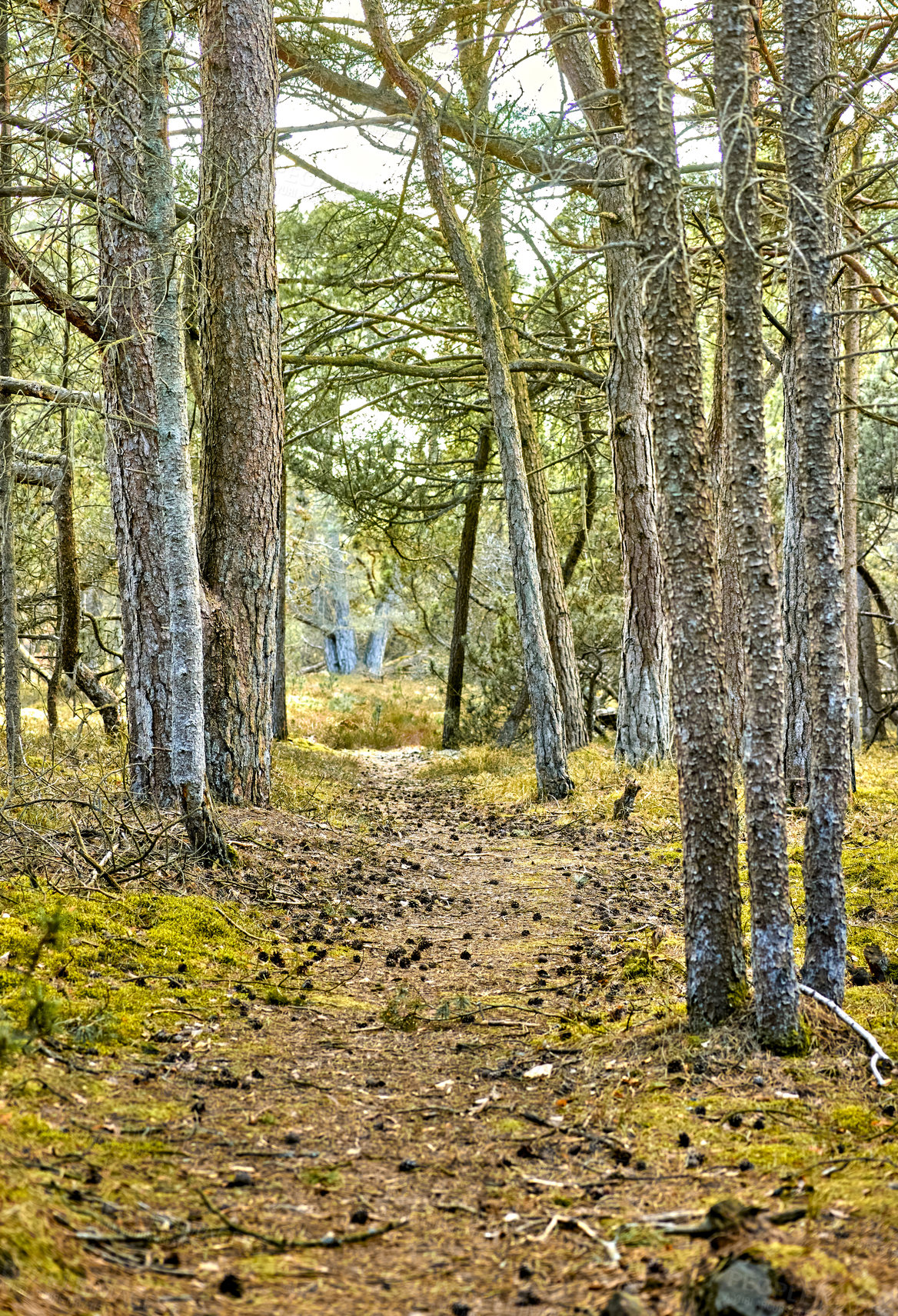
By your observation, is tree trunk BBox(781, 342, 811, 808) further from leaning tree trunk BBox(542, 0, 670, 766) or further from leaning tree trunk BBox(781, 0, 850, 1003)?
leaning tree trunk BBox(781, 0, 850, 1003)

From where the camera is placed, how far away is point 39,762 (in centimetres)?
872

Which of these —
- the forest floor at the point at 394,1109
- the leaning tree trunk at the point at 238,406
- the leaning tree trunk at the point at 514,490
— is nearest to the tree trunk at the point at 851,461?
the leaning tree trunk at the point at 514,490

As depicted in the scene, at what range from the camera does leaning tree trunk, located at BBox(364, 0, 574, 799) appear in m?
10.6

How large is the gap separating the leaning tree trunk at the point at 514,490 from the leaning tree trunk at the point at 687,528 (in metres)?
6.62

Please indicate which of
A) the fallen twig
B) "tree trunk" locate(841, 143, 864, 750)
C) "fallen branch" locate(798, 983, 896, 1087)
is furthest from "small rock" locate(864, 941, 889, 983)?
"tree trunk" locate(841, 143, 864, 750)

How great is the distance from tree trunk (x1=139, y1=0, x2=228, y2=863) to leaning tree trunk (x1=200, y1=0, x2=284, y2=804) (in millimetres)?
1829

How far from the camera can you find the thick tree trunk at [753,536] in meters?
3.68

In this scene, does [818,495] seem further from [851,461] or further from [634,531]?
[851,461]

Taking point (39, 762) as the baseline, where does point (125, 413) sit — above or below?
above

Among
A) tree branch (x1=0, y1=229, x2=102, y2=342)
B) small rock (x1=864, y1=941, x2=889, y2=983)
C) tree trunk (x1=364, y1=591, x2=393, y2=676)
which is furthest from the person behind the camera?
tree trunk (x1=364, y1=591, x2=393, y2=676)

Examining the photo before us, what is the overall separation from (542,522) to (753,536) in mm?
9982

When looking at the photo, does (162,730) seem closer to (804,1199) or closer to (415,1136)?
(415,1136)

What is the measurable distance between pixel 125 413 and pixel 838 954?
6535 mm

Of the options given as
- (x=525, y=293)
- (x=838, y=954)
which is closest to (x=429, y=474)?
(x=525, y=293)
